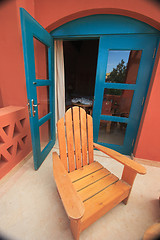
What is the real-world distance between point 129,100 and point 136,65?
58 cm

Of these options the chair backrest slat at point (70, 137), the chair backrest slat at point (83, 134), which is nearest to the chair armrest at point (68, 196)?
Answer: the chair backrest slat at point (70, 137)

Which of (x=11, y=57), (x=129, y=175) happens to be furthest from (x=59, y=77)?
(x=129, y=175)

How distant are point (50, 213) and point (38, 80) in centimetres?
164

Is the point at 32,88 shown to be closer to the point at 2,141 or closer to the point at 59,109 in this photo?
the point at 2,141

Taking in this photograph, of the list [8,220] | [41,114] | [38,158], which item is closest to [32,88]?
[41,114]

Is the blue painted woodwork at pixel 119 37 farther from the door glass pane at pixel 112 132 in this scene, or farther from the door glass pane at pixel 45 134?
the door glass pane at pixel 45 134

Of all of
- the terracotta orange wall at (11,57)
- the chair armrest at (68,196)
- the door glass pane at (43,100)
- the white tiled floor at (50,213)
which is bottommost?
the white tiled floor at (50,213)

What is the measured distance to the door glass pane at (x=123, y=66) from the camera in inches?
67.6

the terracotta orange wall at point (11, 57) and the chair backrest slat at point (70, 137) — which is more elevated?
the terracotta orange wall at point (11, 57)

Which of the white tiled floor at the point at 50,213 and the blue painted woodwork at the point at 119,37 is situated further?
the blue painted woodwork at the point at 119,37

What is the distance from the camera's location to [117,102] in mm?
1994

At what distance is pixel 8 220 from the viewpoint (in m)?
1.05

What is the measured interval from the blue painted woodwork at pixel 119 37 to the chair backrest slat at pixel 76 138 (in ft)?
2.81

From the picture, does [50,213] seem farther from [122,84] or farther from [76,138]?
[122,84]
